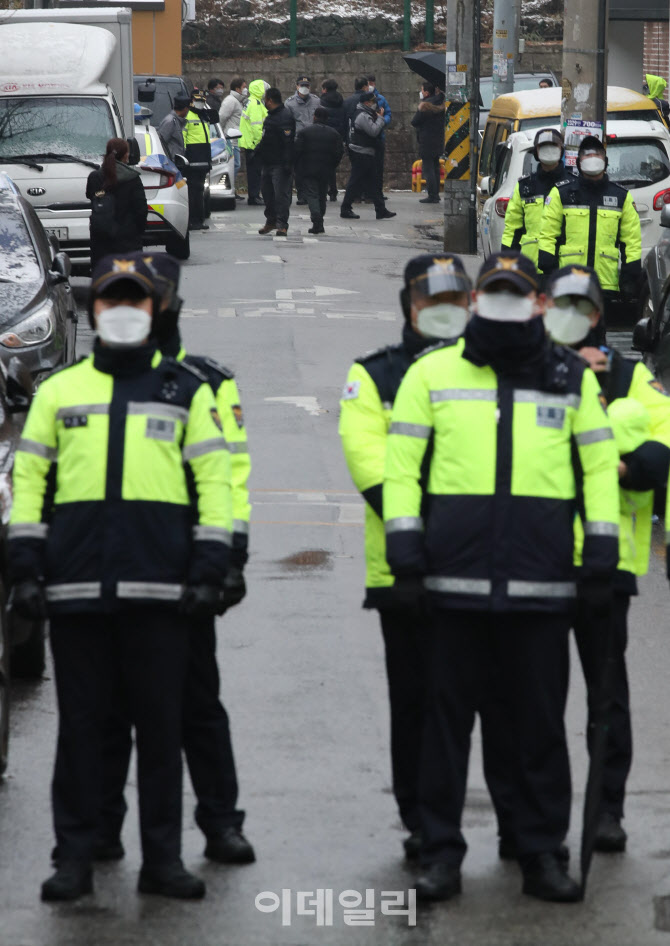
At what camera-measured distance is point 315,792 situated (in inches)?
236

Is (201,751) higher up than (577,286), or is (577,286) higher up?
(577,286)

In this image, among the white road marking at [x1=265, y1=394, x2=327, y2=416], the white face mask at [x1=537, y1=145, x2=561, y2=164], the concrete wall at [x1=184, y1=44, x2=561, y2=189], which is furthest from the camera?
the concrete wall at [x1=184, y1=44, x2=561, y2=189]

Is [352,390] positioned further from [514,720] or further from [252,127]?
[252,127]

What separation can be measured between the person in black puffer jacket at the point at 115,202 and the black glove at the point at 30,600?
1141 centimetres

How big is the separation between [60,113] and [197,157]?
624 centimetres

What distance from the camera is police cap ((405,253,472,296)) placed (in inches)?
212

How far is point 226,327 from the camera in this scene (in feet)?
54.5

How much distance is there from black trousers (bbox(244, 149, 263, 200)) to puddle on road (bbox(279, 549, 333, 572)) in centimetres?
1991

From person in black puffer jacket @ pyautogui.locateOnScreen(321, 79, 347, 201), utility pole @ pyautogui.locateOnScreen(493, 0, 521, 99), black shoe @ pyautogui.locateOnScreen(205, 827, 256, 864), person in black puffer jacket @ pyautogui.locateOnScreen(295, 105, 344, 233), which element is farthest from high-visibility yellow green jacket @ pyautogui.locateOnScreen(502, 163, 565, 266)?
person in black puffer jacket @ pyautogui.locateOnScreen(321, 79, 347, 201)

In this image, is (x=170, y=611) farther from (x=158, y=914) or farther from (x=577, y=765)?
(x=577, y=765)

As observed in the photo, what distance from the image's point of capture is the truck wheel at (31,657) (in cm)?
730

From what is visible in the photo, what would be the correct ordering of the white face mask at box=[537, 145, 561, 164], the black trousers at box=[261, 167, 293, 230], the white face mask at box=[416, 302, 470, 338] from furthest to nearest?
the black trousers at box=[261, 167, 293, 230] < the white face mask at box=[537, 145, 561, 164] < the white face mask at box=[416, 302, 470, 338]

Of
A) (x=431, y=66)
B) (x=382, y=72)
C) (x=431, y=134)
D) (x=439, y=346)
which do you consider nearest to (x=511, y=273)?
(x=439, y=346)

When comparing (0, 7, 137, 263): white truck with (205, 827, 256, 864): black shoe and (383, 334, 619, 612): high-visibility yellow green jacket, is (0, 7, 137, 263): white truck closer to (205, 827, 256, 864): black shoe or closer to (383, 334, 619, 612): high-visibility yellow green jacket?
(205, 827, 256, 864): black shoe
